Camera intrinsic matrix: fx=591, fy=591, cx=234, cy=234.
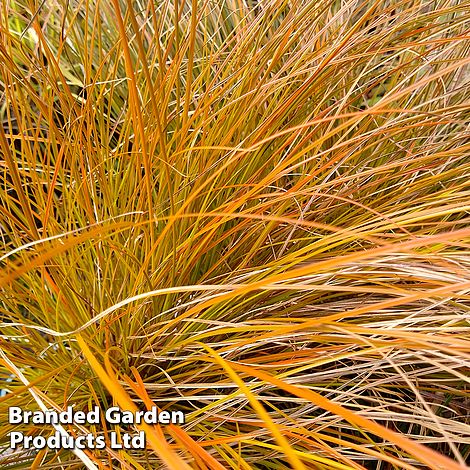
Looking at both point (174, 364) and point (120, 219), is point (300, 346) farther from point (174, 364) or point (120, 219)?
point (120, 219)

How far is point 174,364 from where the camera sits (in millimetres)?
644

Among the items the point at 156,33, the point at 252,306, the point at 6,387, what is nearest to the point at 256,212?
the point at 252,306

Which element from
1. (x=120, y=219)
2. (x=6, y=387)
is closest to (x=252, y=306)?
(x=120, y=219)

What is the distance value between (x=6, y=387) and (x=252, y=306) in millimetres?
281

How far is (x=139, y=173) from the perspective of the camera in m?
0.57

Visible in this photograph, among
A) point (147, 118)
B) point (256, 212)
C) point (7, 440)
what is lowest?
point (7, 440)

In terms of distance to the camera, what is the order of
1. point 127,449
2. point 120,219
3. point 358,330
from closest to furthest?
point 358,330 → point 127,449 → point 120,219

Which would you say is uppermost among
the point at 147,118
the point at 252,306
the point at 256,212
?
the point at 147,118

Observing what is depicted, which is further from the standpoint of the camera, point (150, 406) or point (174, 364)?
point (174, 364)

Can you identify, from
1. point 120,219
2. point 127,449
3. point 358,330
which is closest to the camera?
point 358,330

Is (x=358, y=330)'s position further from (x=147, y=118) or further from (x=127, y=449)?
(x=147, y=118)

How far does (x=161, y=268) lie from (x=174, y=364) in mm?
106

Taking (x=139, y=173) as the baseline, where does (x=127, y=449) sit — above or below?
below

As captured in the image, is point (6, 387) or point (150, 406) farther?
point (6, 387)
